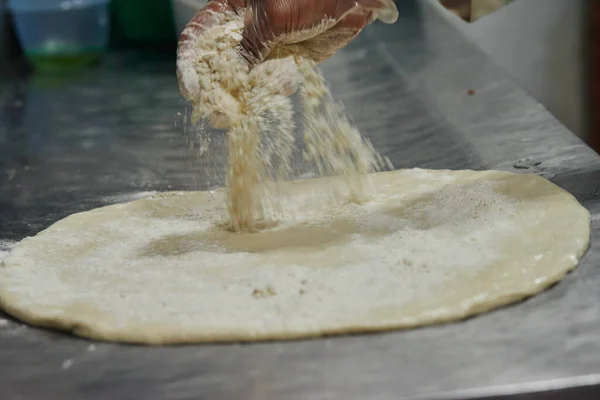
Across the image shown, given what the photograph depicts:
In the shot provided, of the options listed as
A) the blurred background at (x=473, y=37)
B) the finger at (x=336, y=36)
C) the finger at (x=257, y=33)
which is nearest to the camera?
the finger at (x=257, y=33)

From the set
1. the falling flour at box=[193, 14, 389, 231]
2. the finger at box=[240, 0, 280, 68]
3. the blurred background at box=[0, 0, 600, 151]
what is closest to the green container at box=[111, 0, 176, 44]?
the blurred background at box=[0, 0, 600, 151]

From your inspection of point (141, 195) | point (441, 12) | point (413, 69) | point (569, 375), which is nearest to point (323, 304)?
point (569, 375)

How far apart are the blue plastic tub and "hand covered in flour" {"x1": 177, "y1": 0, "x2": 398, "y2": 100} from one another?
5.61 feet

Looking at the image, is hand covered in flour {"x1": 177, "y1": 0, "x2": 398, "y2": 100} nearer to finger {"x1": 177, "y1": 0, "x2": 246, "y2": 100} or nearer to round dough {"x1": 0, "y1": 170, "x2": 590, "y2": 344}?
finger {"x1": 177, "y1": 0, "x2": 246, "y2": 100}

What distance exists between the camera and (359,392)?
3.01 ft

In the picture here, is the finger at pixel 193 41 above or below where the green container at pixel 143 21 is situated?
above

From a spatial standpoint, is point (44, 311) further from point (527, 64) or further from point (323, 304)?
point (527, 64)

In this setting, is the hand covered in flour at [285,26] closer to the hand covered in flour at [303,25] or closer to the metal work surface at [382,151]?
the hand covered in flour at [303,25]

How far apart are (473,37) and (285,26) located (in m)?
1.96

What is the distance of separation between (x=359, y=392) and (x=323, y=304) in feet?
0.70

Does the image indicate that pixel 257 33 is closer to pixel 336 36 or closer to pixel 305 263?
pixel 336 36

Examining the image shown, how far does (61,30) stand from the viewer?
10.2 feet

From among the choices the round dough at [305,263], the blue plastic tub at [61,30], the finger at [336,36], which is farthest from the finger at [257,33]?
the blue plastic tub at [61,30]

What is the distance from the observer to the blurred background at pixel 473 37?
2.88 metres
